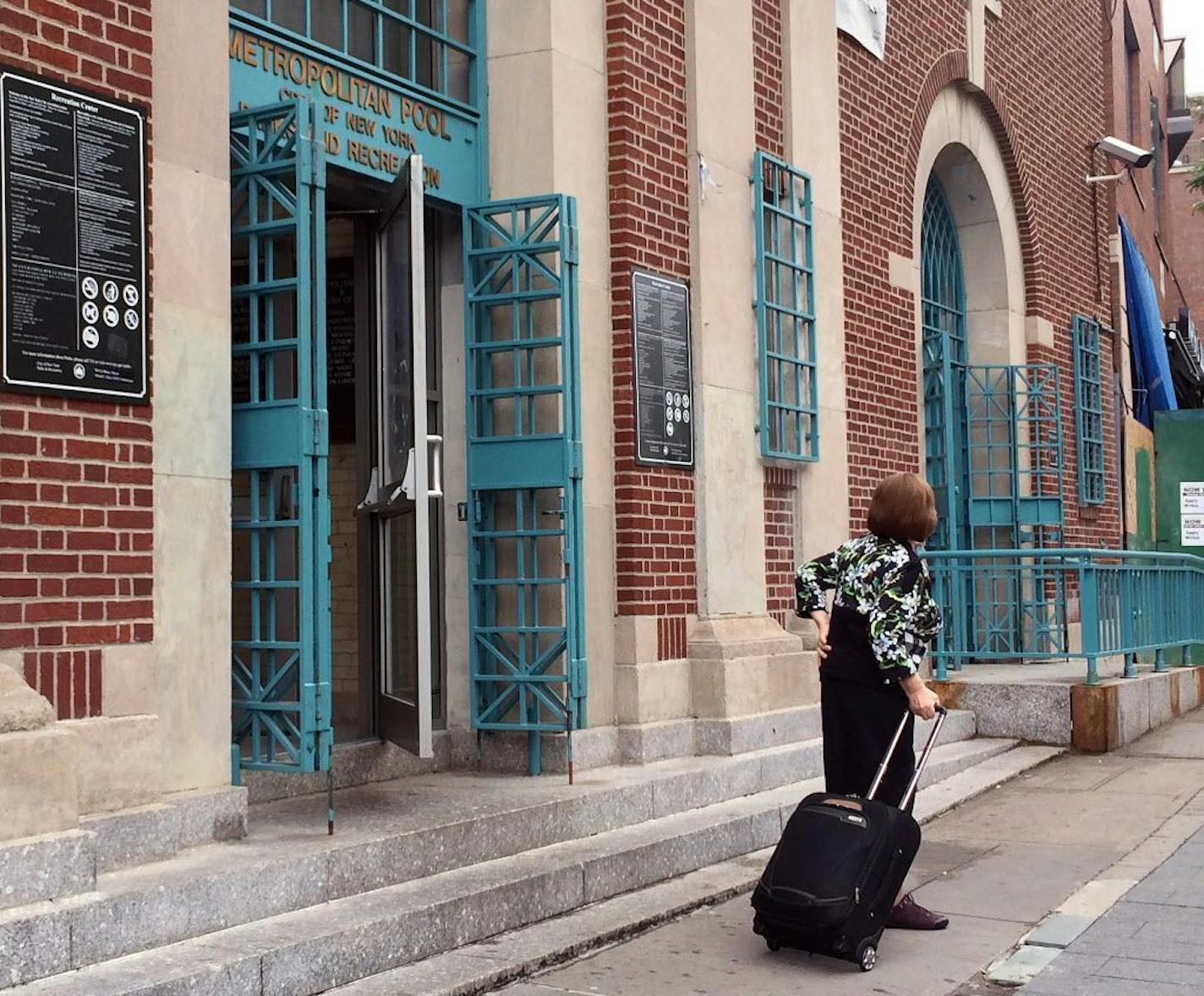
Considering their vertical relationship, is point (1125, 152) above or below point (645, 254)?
above

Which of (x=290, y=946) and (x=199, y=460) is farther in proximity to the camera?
(x=199, y=460)

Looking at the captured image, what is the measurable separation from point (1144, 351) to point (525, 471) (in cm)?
1360

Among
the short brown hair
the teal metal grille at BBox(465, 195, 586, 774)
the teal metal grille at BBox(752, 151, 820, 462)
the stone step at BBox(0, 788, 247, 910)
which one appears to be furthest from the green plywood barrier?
the stone step at BBox(0, 788, 247, 910)

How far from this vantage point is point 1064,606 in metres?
12.6

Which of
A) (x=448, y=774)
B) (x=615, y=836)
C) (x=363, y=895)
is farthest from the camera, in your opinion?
(x=448, y=774)

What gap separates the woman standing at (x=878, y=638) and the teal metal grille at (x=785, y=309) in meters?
3.48

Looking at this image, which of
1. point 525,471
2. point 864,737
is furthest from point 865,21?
point 864,737

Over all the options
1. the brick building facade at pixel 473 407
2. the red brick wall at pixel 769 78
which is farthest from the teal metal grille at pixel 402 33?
the red brick wall at pixel 769 78

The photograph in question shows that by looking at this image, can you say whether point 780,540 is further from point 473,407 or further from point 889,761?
point 889,761

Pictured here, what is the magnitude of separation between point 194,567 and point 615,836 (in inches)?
93.4

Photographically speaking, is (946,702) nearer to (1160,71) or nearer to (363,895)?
(363,895)

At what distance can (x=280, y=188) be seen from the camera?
6328 millimetres

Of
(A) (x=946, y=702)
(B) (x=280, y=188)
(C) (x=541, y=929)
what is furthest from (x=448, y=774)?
(A) (x=946, y=702)

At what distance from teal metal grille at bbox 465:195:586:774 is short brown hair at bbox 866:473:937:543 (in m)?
2.06
